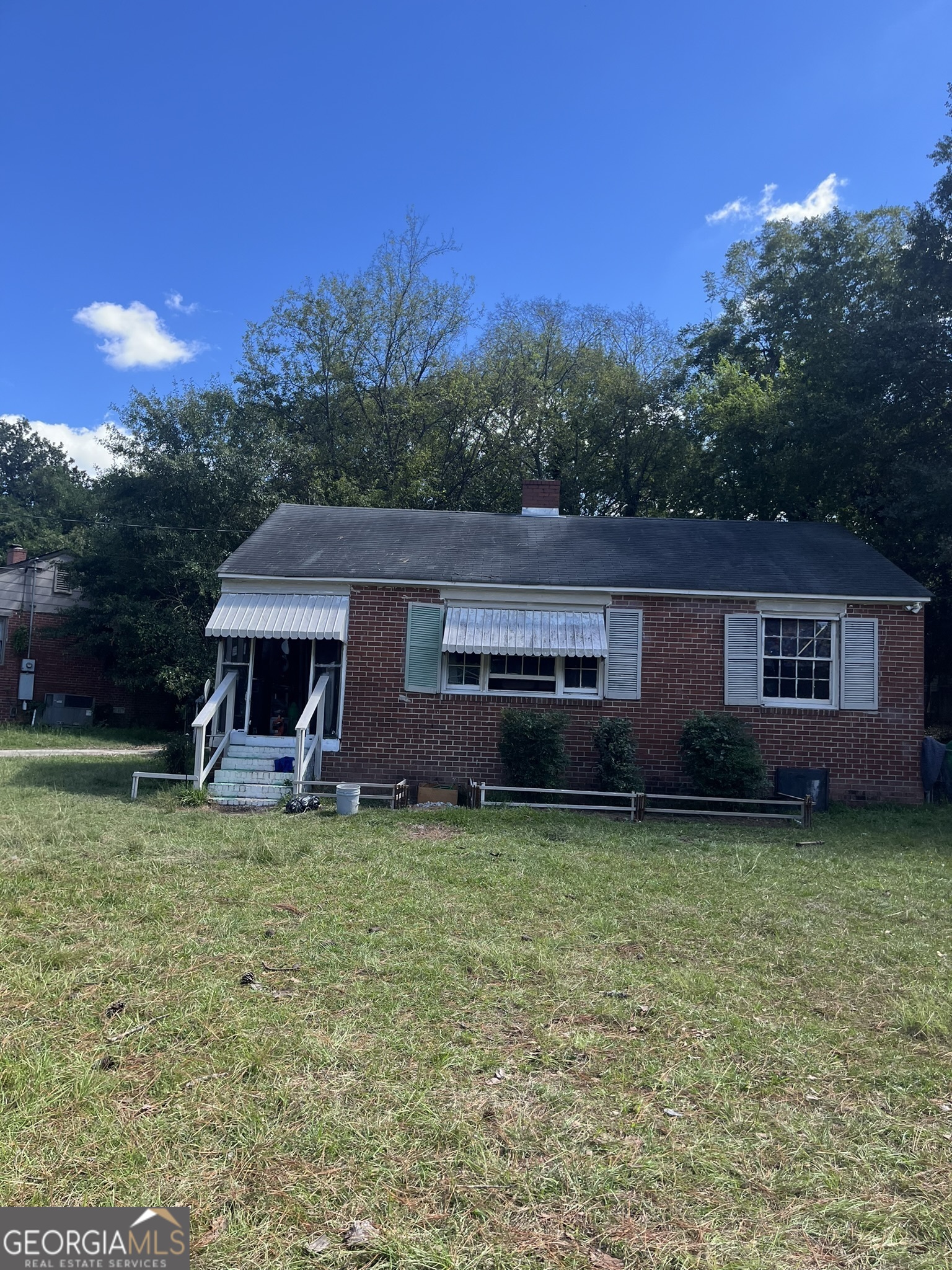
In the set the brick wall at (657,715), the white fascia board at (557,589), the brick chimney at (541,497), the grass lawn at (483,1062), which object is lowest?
the grass lawn at (483,1062)

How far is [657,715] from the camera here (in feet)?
45.0

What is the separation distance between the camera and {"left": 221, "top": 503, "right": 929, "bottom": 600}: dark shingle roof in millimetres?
13781

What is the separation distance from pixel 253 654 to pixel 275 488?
1394cm

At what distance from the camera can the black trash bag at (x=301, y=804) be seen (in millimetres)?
11586

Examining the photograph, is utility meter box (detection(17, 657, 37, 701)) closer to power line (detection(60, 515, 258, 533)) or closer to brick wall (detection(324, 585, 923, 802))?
power line (detection(60, 515, 258, 533))

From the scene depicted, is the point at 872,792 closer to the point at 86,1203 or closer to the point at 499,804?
the point at 499,804

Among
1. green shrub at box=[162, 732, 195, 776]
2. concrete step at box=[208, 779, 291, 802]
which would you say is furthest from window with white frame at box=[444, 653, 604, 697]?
green shrub at box=[162, 732, 195, 776]

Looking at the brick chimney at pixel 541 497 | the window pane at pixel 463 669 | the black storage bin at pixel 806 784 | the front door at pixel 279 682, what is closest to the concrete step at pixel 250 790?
the front door at pixel 279 682

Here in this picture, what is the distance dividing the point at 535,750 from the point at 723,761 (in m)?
2.93

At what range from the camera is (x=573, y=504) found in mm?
29828

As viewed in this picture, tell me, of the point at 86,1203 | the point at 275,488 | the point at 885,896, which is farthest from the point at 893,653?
the point at 275,488

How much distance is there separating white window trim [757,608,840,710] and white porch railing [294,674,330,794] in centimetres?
734

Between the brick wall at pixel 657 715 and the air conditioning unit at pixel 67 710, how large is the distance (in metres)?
15.9

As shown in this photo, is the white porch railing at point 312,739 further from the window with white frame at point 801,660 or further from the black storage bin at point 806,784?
the black storage bin at point 806,784
